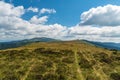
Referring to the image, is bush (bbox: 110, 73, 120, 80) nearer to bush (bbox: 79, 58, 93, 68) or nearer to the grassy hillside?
the grassy hillside

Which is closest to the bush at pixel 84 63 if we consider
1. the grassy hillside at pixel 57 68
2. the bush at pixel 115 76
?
the grassy hillside at pixel 57 68

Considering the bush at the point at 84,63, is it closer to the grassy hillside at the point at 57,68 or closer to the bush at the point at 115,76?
the grassy hillside at the point at 57,68

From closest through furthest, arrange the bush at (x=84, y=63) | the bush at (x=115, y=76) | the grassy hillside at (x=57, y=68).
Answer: the grassy hillside at (x=57, y=68), the bush at (x=115, y=76), the bush at (x=84, y=63)

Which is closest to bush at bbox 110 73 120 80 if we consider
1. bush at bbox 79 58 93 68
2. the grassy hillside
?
the grassy hillside

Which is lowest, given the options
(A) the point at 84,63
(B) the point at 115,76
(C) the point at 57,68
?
(B) the point at 115,76

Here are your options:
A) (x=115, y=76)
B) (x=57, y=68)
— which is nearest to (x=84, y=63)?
(x=57, y=68)

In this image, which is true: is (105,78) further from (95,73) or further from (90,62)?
(90,62)

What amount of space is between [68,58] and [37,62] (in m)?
31.2

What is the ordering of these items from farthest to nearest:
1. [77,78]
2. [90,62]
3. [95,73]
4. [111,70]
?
[90,62] → [111,70] → [95,73] → [77,78]

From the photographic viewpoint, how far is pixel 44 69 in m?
171

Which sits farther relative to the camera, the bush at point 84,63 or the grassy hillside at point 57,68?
the bush at point 84,63

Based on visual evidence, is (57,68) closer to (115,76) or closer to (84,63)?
(84,63)

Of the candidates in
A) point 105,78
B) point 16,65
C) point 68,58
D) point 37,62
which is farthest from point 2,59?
point 105,78

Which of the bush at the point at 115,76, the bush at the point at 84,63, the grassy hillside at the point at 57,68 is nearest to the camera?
the grassy hillside at the point at 57,68
